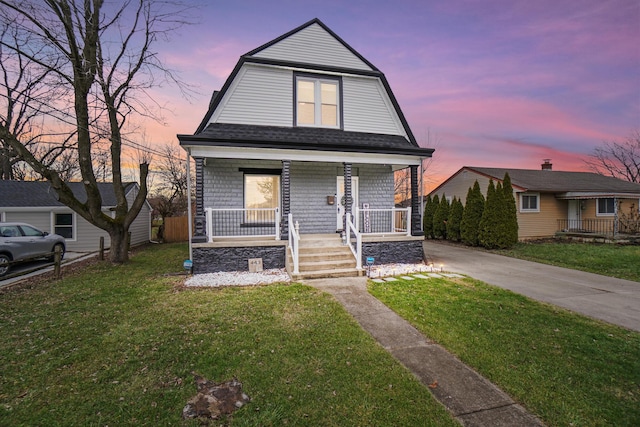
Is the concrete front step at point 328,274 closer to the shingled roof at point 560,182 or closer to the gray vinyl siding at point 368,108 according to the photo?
the gray vinyl siding at point 368,108

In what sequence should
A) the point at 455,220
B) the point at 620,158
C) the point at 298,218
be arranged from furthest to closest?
1. the point at 620,158
2. the point at 455,220
3. the point at 298,218

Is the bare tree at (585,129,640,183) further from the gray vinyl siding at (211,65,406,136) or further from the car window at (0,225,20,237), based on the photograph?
the car window at (0,225,20,237)

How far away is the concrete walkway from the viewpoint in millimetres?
2553

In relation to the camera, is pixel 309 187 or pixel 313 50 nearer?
pixel 313 50

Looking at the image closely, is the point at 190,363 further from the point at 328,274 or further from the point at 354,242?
the point at 354,242

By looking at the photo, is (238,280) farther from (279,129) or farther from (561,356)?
(561,356)

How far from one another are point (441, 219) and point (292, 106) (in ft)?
42.1

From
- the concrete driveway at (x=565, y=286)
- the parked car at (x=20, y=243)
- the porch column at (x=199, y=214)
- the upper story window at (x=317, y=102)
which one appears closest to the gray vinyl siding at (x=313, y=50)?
the upper story window at (x=317, y=102)

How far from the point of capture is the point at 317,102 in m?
10.5

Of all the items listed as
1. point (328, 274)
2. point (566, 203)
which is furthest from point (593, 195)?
point (328, 274)

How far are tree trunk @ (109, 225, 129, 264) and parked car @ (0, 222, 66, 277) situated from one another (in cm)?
164

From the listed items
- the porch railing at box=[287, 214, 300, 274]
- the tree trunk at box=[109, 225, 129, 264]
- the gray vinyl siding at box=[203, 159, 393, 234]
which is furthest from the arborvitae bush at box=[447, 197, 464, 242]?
the tree trunk at box=[109, 225, 129, 264]

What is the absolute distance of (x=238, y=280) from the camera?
7504 mm

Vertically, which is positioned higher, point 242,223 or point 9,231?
point 242,223
